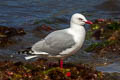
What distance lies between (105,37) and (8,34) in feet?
8.23

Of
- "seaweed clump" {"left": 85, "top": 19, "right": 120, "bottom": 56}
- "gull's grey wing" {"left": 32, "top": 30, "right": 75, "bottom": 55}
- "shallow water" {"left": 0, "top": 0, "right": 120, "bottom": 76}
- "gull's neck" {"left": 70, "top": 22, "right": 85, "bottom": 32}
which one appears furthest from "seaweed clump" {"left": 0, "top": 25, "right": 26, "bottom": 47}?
"gull's neck" {"left": 70, "top": 22, "right": 85, "bottom": 32}

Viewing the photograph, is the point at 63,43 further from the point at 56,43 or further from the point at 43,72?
the point at 43,72

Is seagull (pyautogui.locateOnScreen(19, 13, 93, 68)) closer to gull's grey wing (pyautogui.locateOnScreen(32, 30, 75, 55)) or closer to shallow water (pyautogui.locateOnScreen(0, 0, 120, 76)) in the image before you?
gull's grey wing (pyautogui.locateOnScreen(32, 30, 75, 55))

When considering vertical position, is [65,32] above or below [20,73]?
above

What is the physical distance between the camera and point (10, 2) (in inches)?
567

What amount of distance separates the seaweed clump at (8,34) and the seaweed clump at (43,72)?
2.95 m

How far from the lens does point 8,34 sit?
34.8ft

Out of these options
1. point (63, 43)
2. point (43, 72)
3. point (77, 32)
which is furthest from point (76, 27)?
point (43, 72)

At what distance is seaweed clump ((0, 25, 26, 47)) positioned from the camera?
1003 centimetres

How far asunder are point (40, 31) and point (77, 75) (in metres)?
4.82

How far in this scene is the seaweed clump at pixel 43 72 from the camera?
21.3 ft

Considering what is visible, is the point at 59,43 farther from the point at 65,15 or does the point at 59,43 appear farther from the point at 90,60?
the point at 65,15

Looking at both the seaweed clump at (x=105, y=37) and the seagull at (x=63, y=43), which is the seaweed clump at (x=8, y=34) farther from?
Result: the seagull at (x=63, y=43)

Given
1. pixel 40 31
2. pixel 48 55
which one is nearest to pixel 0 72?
pixel 48 55
